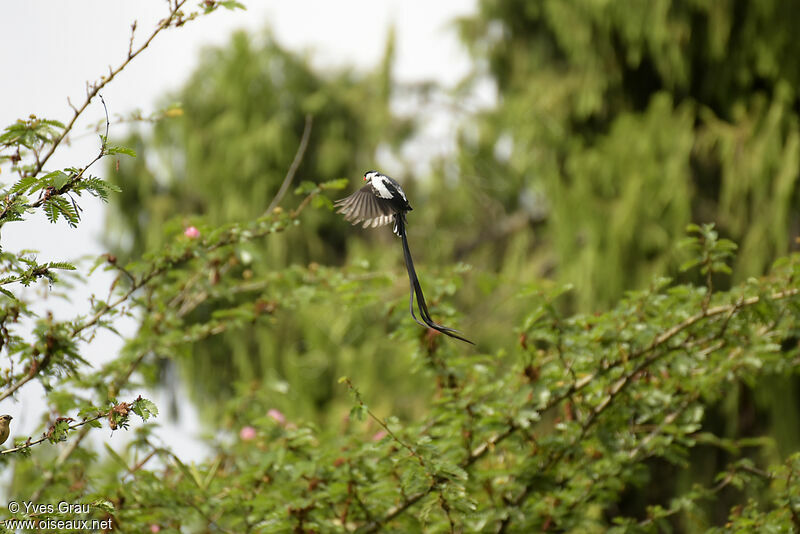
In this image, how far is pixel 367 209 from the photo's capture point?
1.57m

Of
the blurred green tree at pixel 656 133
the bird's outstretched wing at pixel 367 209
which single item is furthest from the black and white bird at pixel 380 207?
the blurred green tree at pixel 656 133

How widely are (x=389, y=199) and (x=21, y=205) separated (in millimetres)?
654

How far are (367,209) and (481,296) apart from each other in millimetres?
4479

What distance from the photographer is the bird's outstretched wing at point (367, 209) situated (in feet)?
5.06

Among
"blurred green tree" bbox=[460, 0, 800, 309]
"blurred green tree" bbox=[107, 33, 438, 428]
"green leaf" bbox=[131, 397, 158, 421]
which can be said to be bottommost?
"green leaf" bbox=[131, 397, 158, 421]

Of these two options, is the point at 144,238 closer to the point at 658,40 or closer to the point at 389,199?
the point at 658,40

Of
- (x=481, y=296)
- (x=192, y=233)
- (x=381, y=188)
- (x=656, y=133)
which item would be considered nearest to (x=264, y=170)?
(x=481, y=296)

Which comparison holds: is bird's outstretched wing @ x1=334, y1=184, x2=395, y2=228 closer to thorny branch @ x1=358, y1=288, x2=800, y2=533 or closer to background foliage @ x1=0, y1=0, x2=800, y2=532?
background foliage @ x1=0, y1=0, x2=800, y2=532

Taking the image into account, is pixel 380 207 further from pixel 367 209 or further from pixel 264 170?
pixel 264 170

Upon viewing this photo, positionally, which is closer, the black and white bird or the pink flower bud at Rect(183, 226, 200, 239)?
the black and white bird

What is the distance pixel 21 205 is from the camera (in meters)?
1.43

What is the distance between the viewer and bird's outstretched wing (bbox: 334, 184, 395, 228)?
1541 millimetres

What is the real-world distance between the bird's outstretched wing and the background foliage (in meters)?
0.32

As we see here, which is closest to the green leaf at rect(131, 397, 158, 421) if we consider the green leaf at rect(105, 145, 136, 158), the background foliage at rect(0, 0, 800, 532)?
the background foliage at rect(0, 0, 800, 532)
